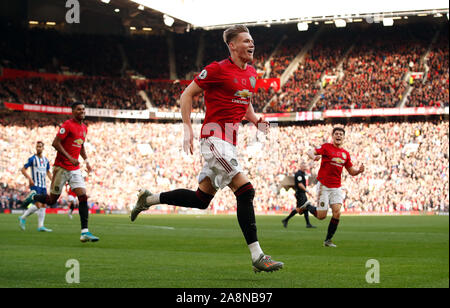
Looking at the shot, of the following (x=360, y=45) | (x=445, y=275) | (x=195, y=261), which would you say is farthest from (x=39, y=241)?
(x=360, y=45)

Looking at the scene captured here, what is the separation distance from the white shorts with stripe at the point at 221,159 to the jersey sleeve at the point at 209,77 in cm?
55

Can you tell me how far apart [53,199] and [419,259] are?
22.3 ft

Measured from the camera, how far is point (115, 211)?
128 feet

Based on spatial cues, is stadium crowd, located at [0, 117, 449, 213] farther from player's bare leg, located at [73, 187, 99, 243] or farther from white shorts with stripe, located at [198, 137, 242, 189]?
→ white shorts with stripe, located at [198, 137, 242, 189]

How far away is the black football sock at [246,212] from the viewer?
21.6 ft

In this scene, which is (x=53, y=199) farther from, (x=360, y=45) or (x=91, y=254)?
(x=360, y=45)

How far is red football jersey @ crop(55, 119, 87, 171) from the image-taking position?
12328 mm

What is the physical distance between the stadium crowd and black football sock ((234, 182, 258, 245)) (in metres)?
32.3

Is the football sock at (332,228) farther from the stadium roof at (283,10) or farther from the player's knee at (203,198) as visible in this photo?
the stadium roof at (283,10)

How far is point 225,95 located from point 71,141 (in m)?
6.45

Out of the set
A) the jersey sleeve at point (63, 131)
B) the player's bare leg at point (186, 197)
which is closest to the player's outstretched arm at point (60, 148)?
the jersey sleeve at point (63, 131)

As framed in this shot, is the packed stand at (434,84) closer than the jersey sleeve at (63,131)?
No

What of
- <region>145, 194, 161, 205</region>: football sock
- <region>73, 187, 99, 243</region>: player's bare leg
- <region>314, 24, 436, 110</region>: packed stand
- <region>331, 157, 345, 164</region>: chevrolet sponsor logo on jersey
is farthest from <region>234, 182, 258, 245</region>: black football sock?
<region>314, 24, 436, 110</region>: packed stand

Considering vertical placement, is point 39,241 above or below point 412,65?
below
